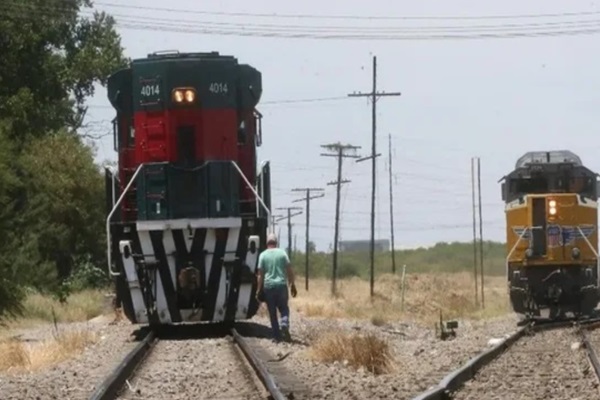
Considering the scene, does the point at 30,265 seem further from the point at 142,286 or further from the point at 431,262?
the point at 431,262

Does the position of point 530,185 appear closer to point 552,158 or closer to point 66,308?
point 552,158

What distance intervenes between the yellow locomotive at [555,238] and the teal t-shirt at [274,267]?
10.6 metres

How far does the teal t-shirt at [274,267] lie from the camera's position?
2027 cm

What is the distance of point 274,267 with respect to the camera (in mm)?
20312

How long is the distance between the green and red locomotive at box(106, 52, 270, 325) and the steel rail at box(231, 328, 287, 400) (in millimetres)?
1245

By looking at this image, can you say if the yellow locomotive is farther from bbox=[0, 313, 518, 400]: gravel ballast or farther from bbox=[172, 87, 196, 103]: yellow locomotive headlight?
bbox=[172, 87, 196, 103]: yellow locomotive headlight

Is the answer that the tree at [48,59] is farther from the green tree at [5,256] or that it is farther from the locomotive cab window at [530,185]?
the locomotive cab window at [530,185]

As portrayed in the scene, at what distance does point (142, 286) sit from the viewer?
2097 cm

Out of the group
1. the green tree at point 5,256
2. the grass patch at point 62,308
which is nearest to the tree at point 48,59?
the grass patch at point 62,308

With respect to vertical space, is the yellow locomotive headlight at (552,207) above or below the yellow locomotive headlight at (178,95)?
below

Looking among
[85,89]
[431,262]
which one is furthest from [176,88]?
[431,262]

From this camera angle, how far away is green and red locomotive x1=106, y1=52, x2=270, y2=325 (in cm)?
2102

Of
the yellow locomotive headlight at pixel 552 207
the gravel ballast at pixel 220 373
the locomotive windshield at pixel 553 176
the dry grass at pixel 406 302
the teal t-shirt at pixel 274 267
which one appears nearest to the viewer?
the gravel ballast at pixel 220 373

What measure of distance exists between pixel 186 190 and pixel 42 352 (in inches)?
140
